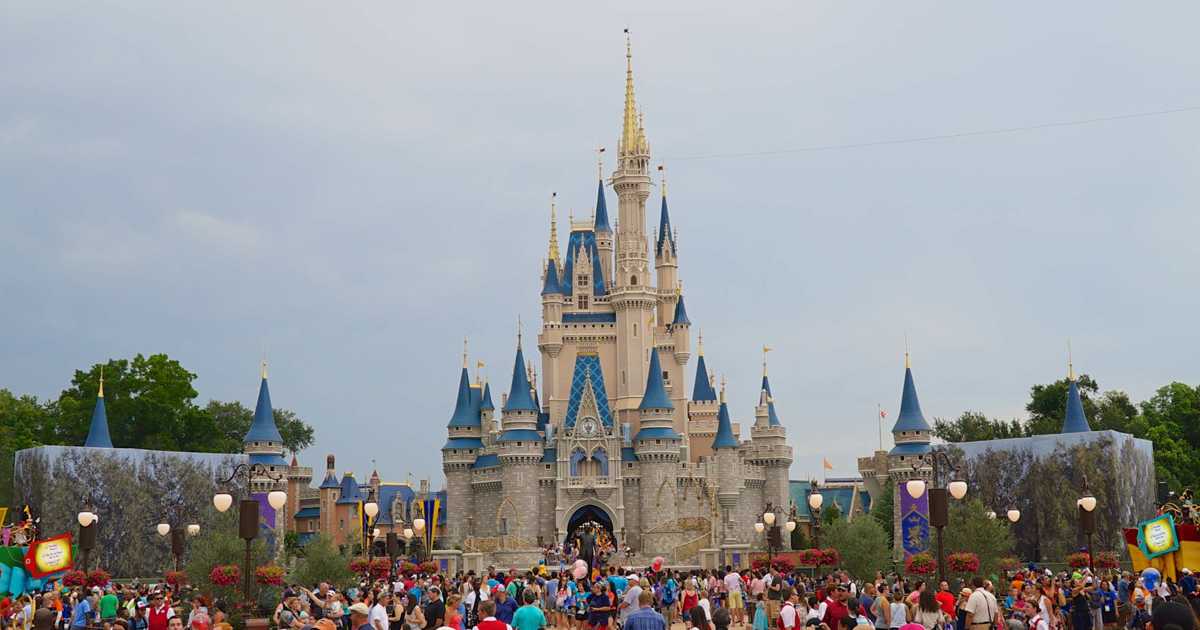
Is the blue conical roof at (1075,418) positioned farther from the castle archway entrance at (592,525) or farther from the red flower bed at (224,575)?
the red flower bed at (224,575)

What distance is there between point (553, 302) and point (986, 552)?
159 ft

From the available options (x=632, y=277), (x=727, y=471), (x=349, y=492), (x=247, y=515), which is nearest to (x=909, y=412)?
(x=727, y=471)

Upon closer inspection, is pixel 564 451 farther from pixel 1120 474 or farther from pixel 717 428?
pixel 1120 474

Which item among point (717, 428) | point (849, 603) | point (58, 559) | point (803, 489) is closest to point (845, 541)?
point (849, 603)

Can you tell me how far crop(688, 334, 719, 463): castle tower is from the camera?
80.7 meters

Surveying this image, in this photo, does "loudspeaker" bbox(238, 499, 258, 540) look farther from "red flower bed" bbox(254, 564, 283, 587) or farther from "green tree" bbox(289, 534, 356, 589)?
"green tree" bbox(289, 534, 356, 589)

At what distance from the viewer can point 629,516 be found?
71438 millimetres

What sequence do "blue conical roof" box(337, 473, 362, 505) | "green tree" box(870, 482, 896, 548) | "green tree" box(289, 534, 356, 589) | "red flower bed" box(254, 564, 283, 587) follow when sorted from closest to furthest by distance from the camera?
Answer: "red flower bed" box(254, 564, 283, 587) < "green tree" box(289, 534, 356, 589) < "green tree" box(870, 482, 896, 548) < "blue conical roof" box(337, 473, 362, 505)

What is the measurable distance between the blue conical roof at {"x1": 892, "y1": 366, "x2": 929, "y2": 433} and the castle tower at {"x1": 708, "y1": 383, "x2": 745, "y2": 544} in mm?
9380

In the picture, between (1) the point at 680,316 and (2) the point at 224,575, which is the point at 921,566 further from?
(1) the point at 680,316

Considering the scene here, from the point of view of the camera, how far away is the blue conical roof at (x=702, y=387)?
81.6m

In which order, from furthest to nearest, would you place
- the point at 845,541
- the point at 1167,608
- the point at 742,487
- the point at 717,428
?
the point at 717,428 → the point at 742,487 → the point at 845,541 → the point at 1167,608

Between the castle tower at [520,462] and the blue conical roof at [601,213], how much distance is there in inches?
573

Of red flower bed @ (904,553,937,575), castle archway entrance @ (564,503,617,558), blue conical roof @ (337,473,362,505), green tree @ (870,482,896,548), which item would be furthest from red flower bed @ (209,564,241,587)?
blue conical roof @ (337,473,362,505)
